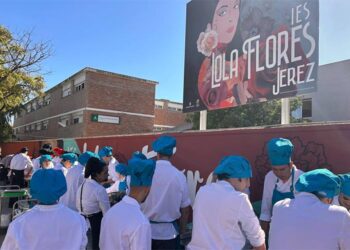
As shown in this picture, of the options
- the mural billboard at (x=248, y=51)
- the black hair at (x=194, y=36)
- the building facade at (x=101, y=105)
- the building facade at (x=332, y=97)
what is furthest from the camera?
the building facade at (x=101, y=105)

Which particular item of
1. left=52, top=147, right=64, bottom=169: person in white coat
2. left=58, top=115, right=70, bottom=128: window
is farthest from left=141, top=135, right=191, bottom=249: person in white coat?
left=58, top=115, right=70, bottom=128: window

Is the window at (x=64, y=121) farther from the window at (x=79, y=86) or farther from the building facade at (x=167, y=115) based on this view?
the building facade at (x=167, y=115)

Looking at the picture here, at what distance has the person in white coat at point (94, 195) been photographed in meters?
4.46

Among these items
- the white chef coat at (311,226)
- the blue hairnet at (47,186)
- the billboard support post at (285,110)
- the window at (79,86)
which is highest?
the window at (79,86)

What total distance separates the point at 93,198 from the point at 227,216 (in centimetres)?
239

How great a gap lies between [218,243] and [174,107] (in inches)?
1406

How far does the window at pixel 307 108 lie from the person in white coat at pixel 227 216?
23150 mm

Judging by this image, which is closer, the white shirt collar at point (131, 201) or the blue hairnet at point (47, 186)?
the blue hairnet at point (47, 186)

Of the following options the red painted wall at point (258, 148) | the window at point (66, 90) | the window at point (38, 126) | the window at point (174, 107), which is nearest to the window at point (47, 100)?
the window at point (38, 126)

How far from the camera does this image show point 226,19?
6492 mm

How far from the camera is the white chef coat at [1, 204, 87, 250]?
2.46 m

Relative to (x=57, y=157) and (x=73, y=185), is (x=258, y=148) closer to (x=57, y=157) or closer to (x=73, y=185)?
(x=73, y=185)

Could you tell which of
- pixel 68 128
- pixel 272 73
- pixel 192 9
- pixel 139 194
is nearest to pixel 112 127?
pixel 68 128

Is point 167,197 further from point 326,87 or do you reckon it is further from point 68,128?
point 68,128
